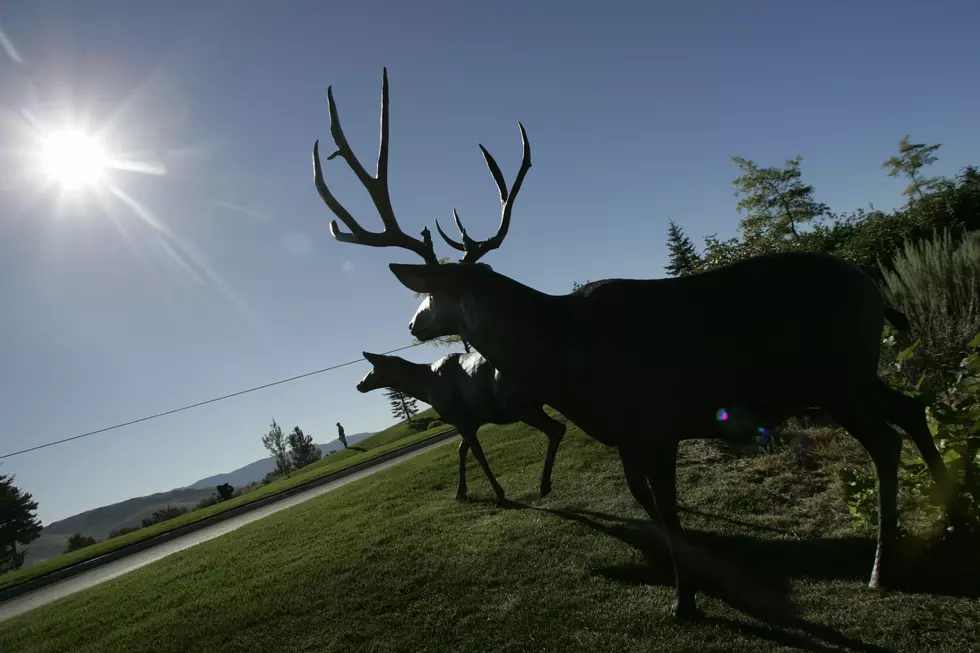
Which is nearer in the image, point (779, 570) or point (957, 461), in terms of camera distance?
point (957, 461)

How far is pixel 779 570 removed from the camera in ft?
12.6

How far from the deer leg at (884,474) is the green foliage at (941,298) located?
3.99m

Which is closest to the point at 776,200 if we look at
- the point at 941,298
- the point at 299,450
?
the point at 941,298

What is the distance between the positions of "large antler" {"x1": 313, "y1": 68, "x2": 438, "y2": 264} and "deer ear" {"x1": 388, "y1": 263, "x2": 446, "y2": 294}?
0.44 meters

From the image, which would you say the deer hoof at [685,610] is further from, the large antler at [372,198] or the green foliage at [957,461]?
the large antler at [372,198]

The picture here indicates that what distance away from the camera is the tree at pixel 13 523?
50.2 m

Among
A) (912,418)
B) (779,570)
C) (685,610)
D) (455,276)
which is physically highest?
(455,276)

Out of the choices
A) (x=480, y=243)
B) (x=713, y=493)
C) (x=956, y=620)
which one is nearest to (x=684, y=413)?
(x=956, y=620)

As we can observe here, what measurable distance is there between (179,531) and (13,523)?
2053 inches

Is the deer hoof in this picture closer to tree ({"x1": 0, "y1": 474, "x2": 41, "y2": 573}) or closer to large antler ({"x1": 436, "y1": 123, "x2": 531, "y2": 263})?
large antler ({"x1": 436, "y1": 123, "x2": 531, "y2": 263})

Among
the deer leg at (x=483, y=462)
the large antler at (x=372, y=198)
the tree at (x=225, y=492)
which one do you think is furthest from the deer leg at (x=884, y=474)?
the tree at (x=225, y=492)

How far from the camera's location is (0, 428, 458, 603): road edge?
1319cm

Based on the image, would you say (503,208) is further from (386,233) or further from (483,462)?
(483,462)

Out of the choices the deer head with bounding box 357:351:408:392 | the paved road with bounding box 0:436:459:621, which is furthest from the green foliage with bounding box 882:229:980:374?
the paved road with bounding box 0:436:459:621
